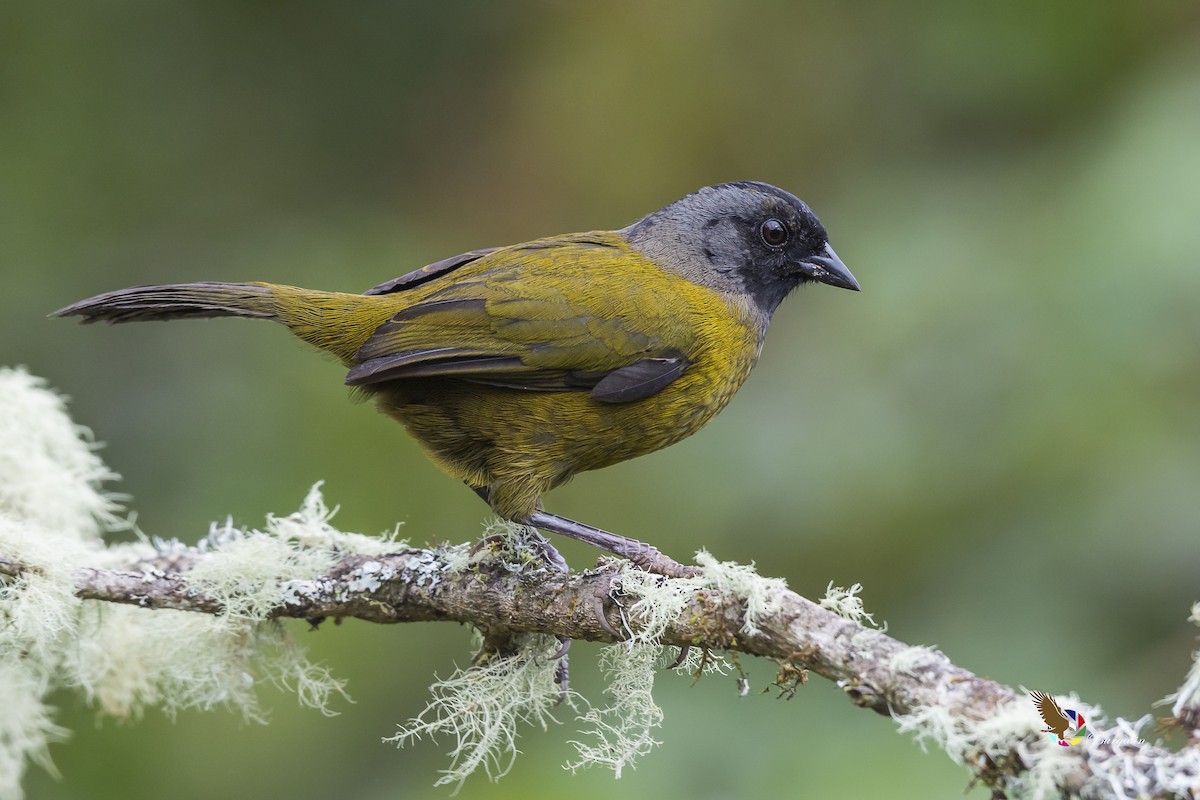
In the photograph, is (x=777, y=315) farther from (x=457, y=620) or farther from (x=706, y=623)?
(x=706, y=623)

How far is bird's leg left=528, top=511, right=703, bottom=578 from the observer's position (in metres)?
2.58

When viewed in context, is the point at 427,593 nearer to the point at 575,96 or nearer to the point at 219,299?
the point at 219,299

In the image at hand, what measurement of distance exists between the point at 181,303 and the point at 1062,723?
2.34m

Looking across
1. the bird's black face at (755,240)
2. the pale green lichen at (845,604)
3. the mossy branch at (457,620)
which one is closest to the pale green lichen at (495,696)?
the mossy branch at (457,620)

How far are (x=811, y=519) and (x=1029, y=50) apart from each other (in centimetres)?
211

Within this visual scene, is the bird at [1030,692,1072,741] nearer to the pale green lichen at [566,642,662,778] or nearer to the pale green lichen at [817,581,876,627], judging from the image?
the pale green lichen at [817,581,876,627]

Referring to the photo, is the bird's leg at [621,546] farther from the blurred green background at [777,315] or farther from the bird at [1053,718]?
the bird at [1053,718]

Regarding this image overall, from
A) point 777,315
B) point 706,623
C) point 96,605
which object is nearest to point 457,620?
point 706,623

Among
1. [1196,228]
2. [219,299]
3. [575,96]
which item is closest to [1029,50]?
[1196,228]

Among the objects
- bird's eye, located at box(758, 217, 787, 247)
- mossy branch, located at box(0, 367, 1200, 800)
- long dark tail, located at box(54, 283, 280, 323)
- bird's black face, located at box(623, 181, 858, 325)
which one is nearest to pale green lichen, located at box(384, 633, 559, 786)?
mossy branch, located at box(0, 367, 1200, 800)

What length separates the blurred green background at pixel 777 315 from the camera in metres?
3.36

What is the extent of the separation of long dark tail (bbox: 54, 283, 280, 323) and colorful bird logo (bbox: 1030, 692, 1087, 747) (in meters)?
2.16

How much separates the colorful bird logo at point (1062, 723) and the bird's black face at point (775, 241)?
6.56ft

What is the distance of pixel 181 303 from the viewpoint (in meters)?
3.10
